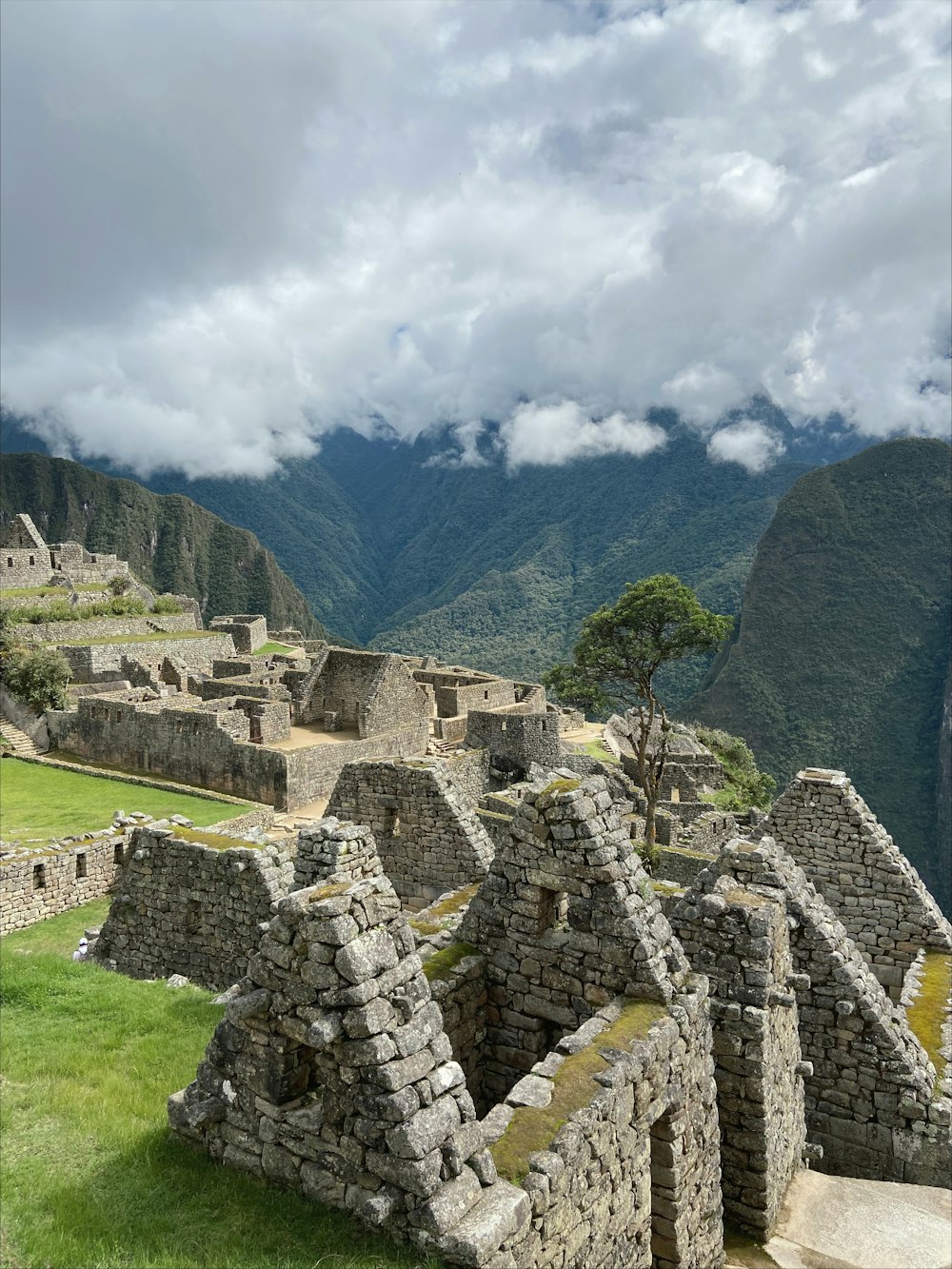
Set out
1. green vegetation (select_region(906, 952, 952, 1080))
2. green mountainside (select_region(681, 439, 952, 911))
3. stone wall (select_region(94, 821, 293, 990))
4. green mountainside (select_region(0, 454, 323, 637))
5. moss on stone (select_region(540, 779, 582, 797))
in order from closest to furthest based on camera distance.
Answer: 1. moss on stone (select_region(540, 779, 582, 797))
2. green vegetation (select_region(906, 952, 952, 1080))
3. stone wall (select_region(94, 821, 293, 990))
4. green mountainside (select_region(681, 439, 952, 911))
5. green mountainside (select_region(0, 454, 323, 637))

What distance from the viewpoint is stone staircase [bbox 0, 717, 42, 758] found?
22.1 m

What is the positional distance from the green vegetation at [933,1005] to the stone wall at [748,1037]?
177cm

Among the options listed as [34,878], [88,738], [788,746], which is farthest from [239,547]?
[34,878]

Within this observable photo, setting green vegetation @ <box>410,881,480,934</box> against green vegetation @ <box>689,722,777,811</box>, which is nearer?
green vegetation @ <box>410,881,480,934</box>

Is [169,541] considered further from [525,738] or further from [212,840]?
[212,840]

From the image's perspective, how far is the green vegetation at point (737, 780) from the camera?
28237 millimetres

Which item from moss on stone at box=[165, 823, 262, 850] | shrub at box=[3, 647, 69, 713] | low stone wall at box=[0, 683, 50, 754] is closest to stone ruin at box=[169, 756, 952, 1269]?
moss on stone at box=[165, 823, 262, 850]

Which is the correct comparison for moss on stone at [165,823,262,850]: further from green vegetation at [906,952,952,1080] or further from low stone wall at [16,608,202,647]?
low stone wall at [16,608,202,647]

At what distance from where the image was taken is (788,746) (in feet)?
254

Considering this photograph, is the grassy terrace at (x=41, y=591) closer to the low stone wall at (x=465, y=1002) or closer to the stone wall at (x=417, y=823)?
the stone wall at (x=417, y=823)

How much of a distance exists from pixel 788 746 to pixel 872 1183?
78.2 meters

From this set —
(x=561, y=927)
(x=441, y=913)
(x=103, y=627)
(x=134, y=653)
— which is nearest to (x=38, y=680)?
(x=134, y=653)

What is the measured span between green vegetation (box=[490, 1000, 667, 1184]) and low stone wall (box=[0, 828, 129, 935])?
921 cm

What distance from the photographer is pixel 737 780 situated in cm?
3347
